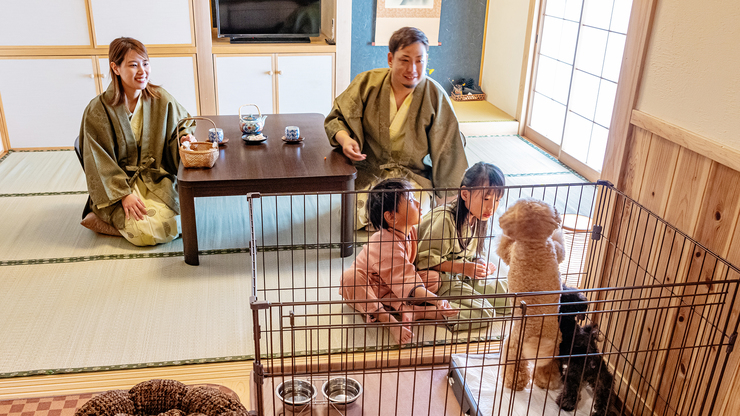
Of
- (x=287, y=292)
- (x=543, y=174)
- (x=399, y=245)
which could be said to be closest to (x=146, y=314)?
(x=287, y=292)

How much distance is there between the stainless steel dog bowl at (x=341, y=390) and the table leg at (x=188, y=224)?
1163 mm

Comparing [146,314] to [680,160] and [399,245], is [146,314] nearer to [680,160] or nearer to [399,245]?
[399,245]

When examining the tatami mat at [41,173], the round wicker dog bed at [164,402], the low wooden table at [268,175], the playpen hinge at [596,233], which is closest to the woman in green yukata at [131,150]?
the low wooden table at [268,175]

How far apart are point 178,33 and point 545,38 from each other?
278cm

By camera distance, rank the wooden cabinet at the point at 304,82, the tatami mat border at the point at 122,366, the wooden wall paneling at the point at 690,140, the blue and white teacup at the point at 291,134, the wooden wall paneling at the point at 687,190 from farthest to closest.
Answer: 1. the wooden cabinet at the point at 304,82
2. the blue and white teacup at the point at 291,134
3. the tatami mat border at the point at 122,366
4. the wooden wall paneling at the point at 687,190
5. the wooden wall paneling at the point at 690,140

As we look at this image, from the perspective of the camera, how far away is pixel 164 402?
3.76 feet

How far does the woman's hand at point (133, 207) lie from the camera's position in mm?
2902

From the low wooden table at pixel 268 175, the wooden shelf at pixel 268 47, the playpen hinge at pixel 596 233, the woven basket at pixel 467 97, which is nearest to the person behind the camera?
the playpen hinge at pixel 596 233

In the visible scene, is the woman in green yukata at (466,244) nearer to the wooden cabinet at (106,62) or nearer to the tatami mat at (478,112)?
the wooden cabinet at (106,62)

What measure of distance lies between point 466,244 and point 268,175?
0.93 m

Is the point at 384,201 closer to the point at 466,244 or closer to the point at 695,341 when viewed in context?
the point at 466,244

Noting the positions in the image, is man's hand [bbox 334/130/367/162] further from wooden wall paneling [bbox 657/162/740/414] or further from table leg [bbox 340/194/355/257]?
wooden wall paneling [bbox 657/162/740/414]

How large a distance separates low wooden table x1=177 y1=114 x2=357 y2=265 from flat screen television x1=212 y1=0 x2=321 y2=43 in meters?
1.65

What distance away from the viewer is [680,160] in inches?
61.7
